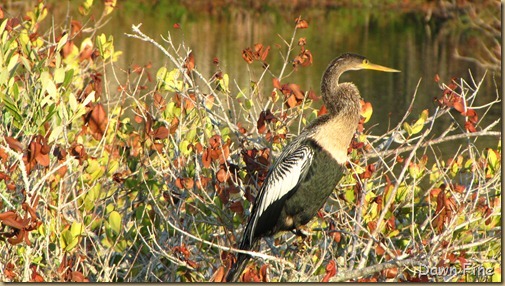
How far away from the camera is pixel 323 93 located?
13.1 feet

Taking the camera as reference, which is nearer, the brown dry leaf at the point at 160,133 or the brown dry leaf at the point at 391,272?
the brown dry leaf at the point at 391,272

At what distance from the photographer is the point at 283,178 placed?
12.3 feet

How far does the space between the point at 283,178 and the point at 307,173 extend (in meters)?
0.14

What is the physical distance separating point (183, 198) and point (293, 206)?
509 millimetres

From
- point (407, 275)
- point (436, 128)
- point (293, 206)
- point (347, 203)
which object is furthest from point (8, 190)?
point (436, 128)

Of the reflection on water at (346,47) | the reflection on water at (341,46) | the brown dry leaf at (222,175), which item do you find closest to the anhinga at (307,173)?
the brown dry leaf at (222,175)

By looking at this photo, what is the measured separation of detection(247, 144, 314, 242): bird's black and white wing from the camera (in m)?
3.65

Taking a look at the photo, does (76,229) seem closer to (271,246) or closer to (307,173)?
(271,246)

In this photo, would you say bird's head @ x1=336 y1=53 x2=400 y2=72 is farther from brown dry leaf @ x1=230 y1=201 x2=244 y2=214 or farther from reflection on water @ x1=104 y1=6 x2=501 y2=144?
reflection on water @ x1=104 y1=6 x2=501 y2=144

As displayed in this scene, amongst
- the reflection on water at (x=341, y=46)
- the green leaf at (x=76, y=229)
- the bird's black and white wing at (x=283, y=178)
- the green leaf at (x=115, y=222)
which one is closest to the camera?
the green leaf at (x=76, y=229)

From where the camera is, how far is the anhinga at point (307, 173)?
3.71m

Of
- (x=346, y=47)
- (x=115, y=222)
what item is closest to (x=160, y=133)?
(x=115, y=222)

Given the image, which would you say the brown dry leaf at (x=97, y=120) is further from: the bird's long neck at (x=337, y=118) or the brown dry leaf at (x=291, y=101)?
the bird's long neck at (x=337, y=118)

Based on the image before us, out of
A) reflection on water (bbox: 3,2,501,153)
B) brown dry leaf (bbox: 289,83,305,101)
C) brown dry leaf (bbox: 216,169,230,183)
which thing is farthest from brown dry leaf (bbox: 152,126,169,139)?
reflection on water (bbox: 3,2,501,153)
